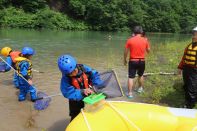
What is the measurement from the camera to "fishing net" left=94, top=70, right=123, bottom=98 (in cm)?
457

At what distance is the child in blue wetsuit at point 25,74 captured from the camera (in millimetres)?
7277

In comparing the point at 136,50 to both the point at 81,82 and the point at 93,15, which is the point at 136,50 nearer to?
the point at 81,82

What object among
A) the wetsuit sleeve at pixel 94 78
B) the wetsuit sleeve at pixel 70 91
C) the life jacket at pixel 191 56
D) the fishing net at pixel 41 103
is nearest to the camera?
the wetsuit sleeve at pixel 70 91

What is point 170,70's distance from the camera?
10805 mm

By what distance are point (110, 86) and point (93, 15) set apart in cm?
4544

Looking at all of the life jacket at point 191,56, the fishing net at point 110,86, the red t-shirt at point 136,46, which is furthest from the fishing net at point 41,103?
the life jacket at point 191,56

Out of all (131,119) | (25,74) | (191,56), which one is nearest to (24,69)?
(25,74)

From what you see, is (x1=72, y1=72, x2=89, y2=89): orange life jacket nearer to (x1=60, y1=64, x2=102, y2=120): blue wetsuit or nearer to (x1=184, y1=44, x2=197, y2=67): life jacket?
(x1=60, y1=64, x2=102, y2=120): blue wetsuit

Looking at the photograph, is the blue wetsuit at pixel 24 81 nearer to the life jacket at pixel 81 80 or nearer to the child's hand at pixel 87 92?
the life jacket at pixel 81 80

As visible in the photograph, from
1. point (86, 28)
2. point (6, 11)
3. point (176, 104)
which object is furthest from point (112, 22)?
point (176, 104)

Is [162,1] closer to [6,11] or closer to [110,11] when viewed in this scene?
[110,11]

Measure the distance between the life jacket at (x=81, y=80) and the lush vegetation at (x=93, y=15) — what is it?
33.9 m

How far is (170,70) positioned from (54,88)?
3.97 metres

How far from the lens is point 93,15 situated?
49.4 meters
